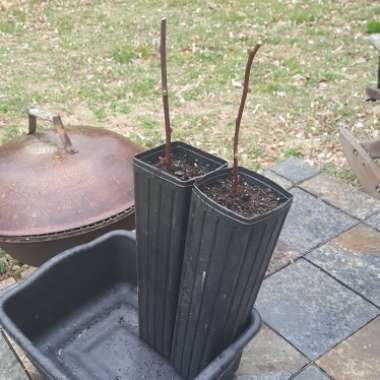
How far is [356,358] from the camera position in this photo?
237 centimetres

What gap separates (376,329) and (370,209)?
3.52 ft

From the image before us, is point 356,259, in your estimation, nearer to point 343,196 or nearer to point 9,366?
point 343,196

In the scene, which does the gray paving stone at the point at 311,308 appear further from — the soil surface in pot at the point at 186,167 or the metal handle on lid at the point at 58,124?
the metal handle on lid at the point at 58,124

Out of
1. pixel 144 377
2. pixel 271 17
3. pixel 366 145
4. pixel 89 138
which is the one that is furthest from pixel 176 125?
pixel 271 17

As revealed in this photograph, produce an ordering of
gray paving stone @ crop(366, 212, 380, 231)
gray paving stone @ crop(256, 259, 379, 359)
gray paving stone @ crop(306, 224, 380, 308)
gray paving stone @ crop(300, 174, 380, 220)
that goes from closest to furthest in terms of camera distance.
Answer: gray paving stone @ crop(256, 259, 379, 359) → gray paving stone @ crop(306, 224, 380, 308) → gray paving stone @ crop(366, 212, 380, 231) → gray paving stone @ crop(300, 174, 380, 220)

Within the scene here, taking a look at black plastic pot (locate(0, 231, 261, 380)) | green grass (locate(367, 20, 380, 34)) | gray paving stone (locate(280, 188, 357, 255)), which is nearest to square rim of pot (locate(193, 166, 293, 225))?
black plastic pot (locate(0, 231, 261, 380))

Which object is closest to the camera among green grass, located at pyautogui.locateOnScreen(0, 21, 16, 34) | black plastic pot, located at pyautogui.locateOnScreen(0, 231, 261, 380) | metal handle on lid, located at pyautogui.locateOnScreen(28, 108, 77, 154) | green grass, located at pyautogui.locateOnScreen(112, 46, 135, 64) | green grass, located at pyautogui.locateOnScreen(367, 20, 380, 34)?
black plastic pot, located at pyautogui.locateOnScreen(0, 231, 261, 380)

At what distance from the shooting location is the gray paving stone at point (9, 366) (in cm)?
225

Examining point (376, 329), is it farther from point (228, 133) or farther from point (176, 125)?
point (176, 125)

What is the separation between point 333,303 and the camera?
8.74 feet

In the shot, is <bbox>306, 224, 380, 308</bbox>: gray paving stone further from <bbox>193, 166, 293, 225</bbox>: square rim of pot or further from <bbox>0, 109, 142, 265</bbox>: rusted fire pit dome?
<bbox>193, 166, 293, 225</bbox>: square rim of pot

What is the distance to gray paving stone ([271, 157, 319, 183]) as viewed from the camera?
3702mm

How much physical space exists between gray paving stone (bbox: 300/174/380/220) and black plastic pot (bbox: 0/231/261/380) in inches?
65.4

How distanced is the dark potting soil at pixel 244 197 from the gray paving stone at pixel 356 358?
1144mm
